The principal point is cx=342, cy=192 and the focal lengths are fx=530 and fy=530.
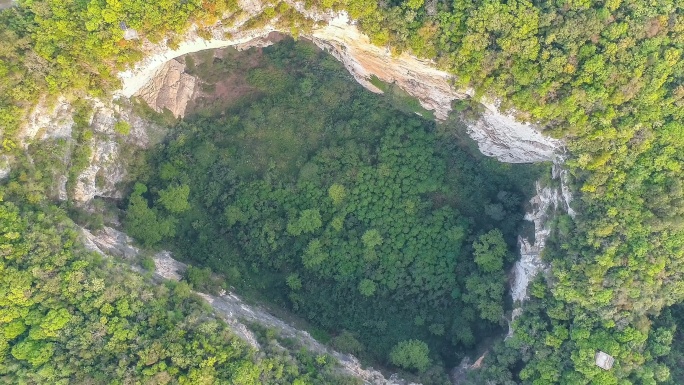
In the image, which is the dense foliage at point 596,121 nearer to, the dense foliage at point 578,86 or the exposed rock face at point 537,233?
the dense foliage at point 578,86

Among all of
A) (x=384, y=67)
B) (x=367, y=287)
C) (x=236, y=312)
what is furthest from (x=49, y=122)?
(x=367, y=287)

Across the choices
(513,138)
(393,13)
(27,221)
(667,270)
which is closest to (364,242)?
(513,138)

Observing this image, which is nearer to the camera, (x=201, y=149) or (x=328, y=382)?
(x=328, y=382)

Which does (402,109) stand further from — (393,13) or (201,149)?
(201,149)

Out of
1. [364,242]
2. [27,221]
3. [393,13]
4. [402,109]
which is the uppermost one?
[393,13]

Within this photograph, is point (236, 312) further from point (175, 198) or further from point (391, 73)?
point (391, 73)

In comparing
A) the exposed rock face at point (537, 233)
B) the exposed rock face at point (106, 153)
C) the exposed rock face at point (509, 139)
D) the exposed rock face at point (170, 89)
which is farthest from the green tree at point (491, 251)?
the exposed rock face at point (106, 153)
